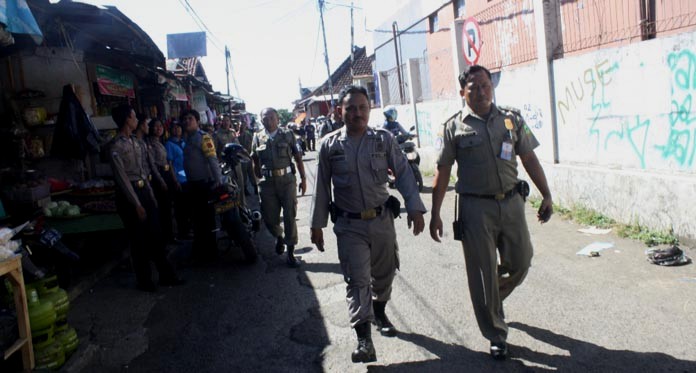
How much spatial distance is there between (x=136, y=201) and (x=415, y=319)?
2943mm

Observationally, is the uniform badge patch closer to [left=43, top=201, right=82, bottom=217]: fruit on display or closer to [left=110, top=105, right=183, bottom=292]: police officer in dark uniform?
[left=110, top=105, right=183, bottom=292]: police officer in dark uniform

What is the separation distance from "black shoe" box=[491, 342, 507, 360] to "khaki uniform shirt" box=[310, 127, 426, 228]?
101 centimetres

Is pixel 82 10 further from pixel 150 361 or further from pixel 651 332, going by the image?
pixel 651 332

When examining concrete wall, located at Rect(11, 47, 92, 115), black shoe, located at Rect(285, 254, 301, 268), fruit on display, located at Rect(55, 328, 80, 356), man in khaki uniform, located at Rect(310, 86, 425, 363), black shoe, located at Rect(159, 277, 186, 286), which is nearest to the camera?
man in khaki uniform, located at Rect(310, 86, 425, 363)

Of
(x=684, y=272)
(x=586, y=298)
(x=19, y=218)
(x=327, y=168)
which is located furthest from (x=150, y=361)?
(x=684, y=272)

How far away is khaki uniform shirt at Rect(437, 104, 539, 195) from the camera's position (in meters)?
3.71

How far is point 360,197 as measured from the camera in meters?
3.95

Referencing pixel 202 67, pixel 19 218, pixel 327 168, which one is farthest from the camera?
pixel 202 67

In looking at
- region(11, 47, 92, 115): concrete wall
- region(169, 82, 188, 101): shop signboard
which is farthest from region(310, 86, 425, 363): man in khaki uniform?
region(169, 82, 188, 101): shop signboard

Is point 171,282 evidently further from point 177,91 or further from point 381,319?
point 177,91

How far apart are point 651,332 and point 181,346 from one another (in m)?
3.45

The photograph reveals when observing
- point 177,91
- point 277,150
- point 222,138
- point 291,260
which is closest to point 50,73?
point 222,138

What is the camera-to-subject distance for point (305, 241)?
7.93 m

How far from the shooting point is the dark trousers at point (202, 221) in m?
7.06
